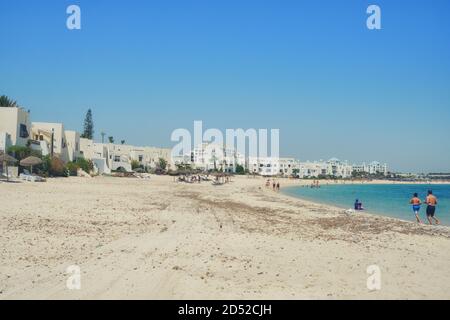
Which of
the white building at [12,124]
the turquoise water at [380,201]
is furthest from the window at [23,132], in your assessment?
the turquoise water at [380,201]

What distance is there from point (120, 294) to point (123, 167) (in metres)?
77.6

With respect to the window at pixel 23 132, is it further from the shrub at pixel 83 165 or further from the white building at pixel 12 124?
the shrub at pixel 83 165

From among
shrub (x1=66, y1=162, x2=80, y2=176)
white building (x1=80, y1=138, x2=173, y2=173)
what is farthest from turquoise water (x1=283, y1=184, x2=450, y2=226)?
white building (x1=80, y1=138, x2=173, y2=173)

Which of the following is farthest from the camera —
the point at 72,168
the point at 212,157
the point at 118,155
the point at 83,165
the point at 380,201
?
the point at 212,157

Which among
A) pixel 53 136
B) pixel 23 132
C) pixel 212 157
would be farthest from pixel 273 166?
pixel 23 132

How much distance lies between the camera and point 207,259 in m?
8.11

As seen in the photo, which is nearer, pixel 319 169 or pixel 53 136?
pixel 53 136

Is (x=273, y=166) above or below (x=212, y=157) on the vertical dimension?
below

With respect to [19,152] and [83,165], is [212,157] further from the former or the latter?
[19,152]

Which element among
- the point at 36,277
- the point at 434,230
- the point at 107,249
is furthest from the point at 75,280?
the point at 434,230

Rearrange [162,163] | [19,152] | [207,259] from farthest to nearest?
[162,163]
[19,152]
[207,259]

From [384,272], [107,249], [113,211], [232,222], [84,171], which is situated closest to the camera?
[384,272]

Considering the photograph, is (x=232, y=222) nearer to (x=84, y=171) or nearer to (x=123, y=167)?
(x=84, y=171)

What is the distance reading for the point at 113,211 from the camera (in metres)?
15.8
